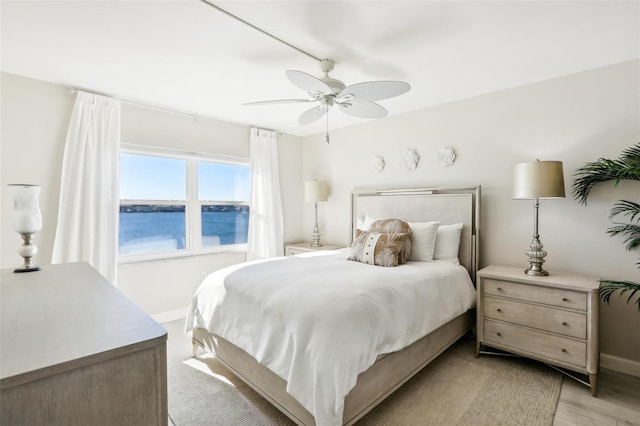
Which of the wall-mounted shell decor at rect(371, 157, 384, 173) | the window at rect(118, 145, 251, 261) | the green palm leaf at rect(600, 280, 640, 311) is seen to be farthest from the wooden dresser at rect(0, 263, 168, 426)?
the wall-mounted shell decor at rect(371, 157, 384, 173)

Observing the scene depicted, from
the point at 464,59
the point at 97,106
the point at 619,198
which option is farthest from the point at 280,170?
the point at 619,198

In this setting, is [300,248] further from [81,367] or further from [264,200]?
[81,367]

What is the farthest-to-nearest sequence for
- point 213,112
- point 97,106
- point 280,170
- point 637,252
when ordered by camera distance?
point 280,170, point 213,112, point 97,106, point 637,252

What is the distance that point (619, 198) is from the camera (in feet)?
7.98

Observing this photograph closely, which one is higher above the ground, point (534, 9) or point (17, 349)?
point (534, 9)

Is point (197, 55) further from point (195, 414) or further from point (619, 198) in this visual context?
point (619, 198)

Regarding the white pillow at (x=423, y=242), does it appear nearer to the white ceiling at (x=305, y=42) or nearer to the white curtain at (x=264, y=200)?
the white ceiling at (x=305, y=42)

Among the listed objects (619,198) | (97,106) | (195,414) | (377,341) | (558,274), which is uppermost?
(97,106)

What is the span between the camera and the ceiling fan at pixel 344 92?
2.01 metres

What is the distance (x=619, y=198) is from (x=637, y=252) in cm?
44

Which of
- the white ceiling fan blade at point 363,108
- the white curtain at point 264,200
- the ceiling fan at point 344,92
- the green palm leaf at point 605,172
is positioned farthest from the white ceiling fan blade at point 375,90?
the white curtain at point 264,200

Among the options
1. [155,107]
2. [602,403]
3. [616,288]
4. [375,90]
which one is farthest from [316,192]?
[602,403]

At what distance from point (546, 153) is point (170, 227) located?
4152 millimetres

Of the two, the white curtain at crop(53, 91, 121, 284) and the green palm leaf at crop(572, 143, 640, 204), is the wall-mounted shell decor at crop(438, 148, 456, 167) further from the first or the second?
the white curtain at crop(53, 91, 121, 284)
